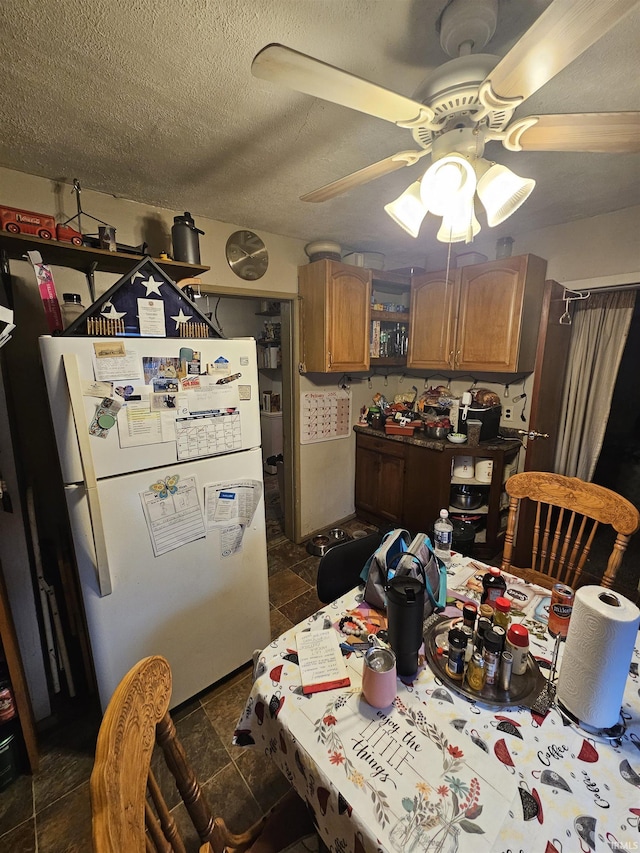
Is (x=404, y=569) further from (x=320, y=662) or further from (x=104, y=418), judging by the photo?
(x=104, y=418)

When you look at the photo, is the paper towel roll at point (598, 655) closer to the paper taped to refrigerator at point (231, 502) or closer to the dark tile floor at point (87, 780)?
the dark tile floor at point (87, 780)

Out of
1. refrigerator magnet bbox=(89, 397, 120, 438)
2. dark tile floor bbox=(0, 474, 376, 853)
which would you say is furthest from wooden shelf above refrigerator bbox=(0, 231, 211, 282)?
dark tile floor bbox=(0, 474, 376, 853)

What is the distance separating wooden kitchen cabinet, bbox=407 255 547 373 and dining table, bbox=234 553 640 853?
1853mm

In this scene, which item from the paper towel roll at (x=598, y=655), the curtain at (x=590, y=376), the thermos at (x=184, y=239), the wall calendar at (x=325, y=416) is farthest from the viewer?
the wall calendar at (x=325, y=416)

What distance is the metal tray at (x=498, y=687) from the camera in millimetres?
809

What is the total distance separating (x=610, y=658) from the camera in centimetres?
71

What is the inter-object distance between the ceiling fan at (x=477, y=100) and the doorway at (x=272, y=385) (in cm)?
176

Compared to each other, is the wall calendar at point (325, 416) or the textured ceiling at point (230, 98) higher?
the textured ceiling at point (230, 98)

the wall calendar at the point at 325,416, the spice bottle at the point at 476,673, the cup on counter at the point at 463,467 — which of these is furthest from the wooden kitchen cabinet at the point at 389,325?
the spice bottle at the point at 476,673

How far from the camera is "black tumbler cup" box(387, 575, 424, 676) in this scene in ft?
2.73

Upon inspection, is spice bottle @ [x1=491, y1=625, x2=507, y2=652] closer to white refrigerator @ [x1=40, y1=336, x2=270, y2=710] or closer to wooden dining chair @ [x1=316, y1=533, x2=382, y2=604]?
wooden dining chair @ [x1=316, y1=533, x2=382, y2=604]

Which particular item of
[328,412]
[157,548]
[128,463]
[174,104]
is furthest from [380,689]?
[328,412]

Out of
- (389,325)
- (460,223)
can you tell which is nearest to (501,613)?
(460,223)

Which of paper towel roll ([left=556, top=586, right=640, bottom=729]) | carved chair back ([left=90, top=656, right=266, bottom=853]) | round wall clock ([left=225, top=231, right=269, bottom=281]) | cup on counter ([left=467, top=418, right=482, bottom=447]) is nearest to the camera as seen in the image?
carved chair back ([left=90, top=656, right=266, bottom=853])
